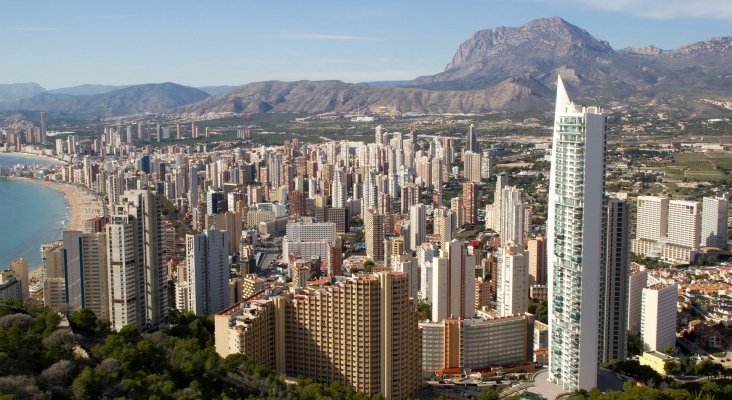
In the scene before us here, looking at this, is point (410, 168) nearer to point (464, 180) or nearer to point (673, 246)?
point (464, 180)

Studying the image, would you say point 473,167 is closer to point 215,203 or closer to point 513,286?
point 215,203

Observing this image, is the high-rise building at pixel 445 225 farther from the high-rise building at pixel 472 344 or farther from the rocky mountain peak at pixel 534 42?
the rocky mountain peak at pixel 534 42

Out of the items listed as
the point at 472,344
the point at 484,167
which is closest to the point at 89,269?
the point at 472,344

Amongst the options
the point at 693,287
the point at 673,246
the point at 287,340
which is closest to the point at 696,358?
the point at 693,287

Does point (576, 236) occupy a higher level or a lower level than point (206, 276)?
higher

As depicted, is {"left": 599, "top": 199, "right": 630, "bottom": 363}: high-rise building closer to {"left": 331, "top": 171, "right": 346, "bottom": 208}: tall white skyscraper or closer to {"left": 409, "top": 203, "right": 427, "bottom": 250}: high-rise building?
{"left": 409, "top": 203, "right": 427, "bottom": 250}: high-rise building

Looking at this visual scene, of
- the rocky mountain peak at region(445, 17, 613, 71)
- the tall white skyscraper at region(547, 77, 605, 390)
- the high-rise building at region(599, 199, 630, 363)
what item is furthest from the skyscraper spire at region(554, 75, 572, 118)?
the rocky mountain peak at region(445, 17, 613, 71)

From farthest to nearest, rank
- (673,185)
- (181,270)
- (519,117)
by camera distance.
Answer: (519,117)
(673,185)
(181,270)
